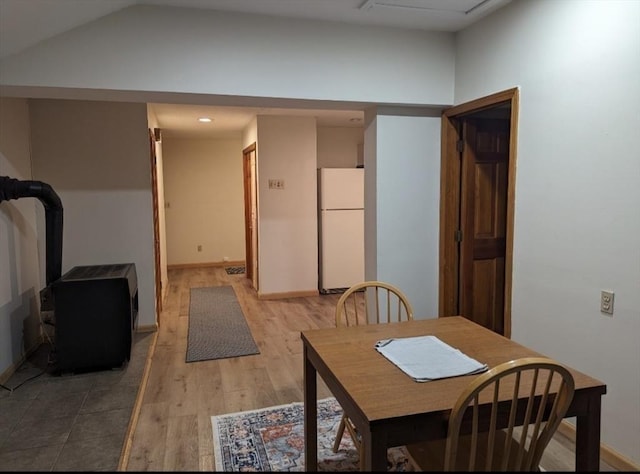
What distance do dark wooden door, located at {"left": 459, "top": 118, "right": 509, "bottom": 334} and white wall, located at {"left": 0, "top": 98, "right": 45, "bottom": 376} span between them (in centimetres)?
336

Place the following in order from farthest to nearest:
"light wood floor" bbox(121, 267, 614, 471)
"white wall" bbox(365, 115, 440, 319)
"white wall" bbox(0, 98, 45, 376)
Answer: "white wall" bbox(365, 115, 440, 319)
"white wall" bbox(0, 98, 45, 376)
"light wood floor" bbox(121, 267, 614, 471)

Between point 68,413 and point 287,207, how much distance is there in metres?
3.56

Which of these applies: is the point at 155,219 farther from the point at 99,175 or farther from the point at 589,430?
the point at 589,430

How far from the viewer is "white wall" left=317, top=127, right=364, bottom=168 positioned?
6.68 meters

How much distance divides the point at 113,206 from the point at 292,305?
2.33 m

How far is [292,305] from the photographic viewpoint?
18.1ft

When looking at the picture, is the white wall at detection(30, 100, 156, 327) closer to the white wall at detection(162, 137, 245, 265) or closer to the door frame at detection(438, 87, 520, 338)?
the door frame at detection(438, 87, 520, 338)

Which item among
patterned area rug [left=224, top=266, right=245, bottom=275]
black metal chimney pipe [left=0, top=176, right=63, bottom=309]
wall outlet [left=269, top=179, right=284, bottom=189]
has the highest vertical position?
wall outlet [left=269, top=179, right=284, bottom=189]

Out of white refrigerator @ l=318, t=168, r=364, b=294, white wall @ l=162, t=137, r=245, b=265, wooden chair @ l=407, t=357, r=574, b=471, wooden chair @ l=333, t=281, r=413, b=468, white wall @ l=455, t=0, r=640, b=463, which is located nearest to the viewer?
wooden chair @ l=407, t=357, r=574, b=471

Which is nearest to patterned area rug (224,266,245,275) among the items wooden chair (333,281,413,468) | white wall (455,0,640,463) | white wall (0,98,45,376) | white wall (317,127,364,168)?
white wall (317,127,364,168)

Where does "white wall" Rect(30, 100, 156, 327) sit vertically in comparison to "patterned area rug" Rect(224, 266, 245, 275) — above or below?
above

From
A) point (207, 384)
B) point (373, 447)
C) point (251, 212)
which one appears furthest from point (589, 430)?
point (251, 212)

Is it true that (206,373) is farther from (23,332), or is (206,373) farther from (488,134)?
(488,134)

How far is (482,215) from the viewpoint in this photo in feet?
11.7
